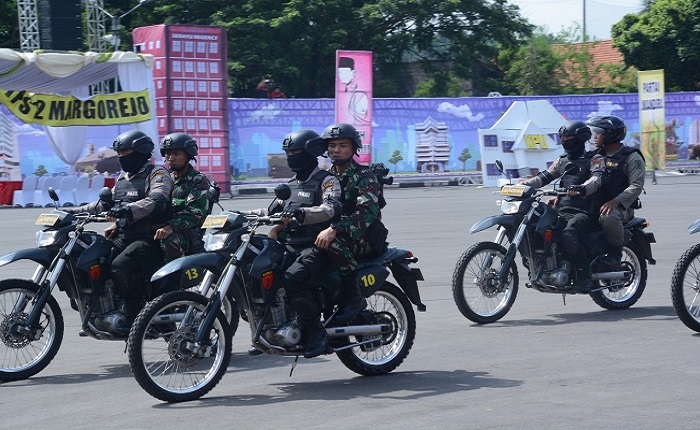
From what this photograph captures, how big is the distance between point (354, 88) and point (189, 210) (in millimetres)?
24169

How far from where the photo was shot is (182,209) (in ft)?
28.6

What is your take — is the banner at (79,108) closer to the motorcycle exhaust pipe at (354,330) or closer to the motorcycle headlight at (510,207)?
the motorcycle headlight at (510,207)

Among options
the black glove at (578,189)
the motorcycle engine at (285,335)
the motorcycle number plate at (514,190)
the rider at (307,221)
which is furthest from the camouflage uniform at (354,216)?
the black glove at (578,189)

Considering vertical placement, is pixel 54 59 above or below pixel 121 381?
above

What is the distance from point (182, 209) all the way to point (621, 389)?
3.63 meters

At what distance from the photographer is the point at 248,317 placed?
7.32 metres

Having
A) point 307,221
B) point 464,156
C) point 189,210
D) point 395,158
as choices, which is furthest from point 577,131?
point 464,156

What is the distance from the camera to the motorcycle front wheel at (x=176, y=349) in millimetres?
6680

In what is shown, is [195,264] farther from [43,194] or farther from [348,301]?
[43,194]

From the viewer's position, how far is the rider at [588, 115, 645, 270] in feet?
34.6

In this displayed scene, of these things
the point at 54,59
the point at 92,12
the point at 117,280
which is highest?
the point at 92,12

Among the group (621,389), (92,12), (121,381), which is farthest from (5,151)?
(621,389)

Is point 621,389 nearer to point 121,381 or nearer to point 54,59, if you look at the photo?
point 121,381

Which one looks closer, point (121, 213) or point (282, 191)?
point (282, 191)
